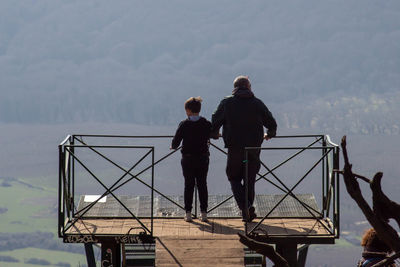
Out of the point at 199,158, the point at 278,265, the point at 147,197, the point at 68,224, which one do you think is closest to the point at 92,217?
the point at 68,224

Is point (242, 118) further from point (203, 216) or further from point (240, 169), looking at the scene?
point (203, 216)

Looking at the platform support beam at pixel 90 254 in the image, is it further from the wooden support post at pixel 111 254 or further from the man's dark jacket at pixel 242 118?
the man's dark jacket at pixel 242 118

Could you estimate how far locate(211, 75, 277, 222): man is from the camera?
1070 centimetres

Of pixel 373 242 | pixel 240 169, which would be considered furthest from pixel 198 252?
pixel 373 242

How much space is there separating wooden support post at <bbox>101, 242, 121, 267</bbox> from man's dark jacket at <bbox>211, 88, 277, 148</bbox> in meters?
2.29

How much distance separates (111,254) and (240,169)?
7.55ft

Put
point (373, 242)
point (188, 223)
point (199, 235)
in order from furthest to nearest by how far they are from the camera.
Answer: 1. point (188, 223)
2. point (199, 235)
3. point (373, 242)

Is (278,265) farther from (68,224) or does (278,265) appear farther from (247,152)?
(68,224)

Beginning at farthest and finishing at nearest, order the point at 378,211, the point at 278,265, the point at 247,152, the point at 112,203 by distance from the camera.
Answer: the point at 112,203 < the point at 247,152 < the point at 278,265 < the point at 378,211

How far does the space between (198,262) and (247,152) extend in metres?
1.70

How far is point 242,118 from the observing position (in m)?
10.7

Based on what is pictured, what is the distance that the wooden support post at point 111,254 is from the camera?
1120 cm

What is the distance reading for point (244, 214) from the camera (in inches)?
441

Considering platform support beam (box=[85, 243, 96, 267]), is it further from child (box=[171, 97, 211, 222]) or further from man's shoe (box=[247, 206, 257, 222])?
man's shoe (box=[247, 206, 257, 222])
